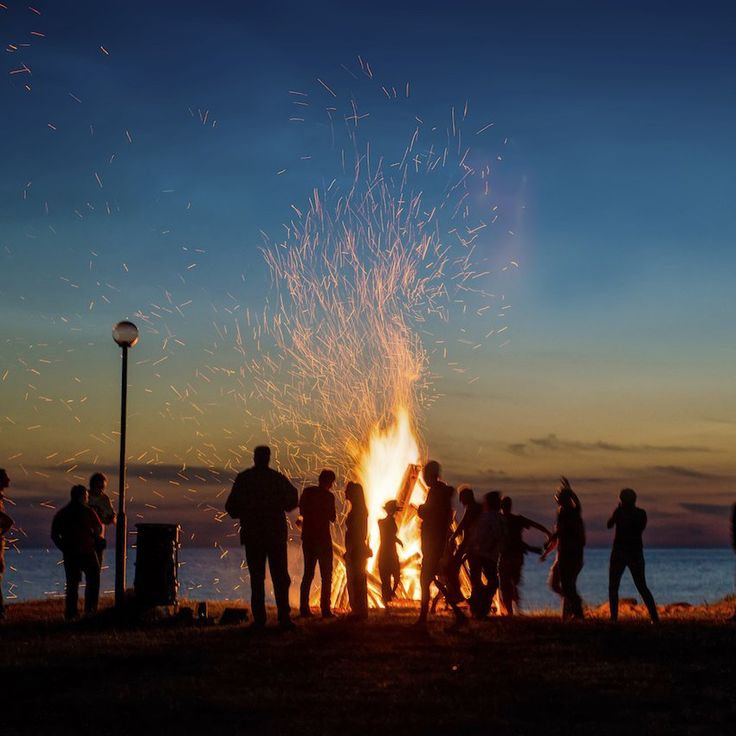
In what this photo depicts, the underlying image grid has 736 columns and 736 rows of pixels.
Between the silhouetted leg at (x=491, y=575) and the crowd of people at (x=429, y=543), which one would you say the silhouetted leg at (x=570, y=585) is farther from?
the silhouetted leg at (x=491, y=575)

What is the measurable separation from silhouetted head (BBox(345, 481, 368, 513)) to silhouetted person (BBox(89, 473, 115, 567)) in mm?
3447

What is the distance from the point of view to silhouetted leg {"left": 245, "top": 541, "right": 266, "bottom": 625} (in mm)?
15062

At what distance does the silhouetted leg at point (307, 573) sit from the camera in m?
17.2

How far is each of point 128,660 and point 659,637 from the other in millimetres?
6166

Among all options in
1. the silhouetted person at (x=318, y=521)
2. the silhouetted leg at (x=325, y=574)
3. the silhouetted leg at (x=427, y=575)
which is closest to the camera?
the silhouetted leg at (x=427, y=575)

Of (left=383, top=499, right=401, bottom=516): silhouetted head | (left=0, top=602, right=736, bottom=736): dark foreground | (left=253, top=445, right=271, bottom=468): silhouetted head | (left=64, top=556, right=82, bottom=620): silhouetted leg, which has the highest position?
(left=253, top=445, right=271, bottom=468): silhouetted head

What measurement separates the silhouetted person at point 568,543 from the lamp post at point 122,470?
20.5ft

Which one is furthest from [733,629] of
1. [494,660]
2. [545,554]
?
[494,660]

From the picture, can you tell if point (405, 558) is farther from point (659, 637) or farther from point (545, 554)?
point (659, 637)

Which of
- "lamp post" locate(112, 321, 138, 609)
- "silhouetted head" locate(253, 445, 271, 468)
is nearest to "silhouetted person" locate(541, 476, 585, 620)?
"silhouetted head" locate(253, 445, 271, 468)

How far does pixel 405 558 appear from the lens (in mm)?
22531

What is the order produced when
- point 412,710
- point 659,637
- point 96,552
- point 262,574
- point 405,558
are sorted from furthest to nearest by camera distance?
1. point 405,558
2. point 96,552
3. point 262,574
4. point 659,637
5. point 412,710

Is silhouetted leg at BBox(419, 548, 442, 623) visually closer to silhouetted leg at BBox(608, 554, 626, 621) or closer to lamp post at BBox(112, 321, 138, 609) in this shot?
silhouetted leg at BBox(608, 554, 626, 621)

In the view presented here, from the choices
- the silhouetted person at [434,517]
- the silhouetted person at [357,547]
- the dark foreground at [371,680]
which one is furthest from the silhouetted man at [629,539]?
the silhouetted person at [357,547]
